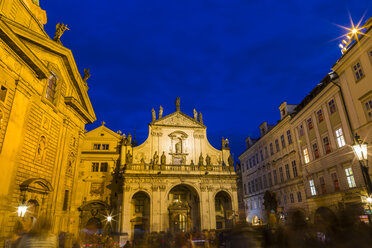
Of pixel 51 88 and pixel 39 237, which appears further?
pixel 51 88

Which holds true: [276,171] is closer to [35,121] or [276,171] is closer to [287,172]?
[287,172]

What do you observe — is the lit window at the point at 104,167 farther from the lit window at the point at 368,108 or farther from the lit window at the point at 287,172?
the lit window at the point at 368,108

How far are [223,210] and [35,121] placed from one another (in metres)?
26.4

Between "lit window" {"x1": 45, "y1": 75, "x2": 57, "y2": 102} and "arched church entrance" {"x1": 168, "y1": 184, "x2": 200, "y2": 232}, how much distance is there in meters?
19.5

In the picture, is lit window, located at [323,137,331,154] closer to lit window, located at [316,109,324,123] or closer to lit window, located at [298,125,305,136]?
lit window, located at [316,109,324,123]

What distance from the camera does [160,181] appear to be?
3131cm

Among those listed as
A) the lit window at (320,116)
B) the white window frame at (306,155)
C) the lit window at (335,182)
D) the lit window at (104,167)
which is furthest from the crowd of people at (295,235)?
the lit window at (104,167)

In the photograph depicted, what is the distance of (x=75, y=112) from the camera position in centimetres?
2353

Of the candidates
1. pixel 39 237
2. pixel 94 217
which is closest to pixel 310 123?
pixel 39 237

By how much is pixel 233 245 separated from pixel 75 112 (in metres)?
21.8

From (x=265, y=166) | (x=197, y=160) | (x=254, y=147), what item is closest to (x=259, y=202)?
(x=265, y=166)

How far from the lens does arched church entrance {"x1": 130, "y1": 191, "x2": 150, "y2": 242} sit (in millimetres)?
30078

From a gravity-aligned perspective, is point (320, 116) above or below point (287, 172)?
above

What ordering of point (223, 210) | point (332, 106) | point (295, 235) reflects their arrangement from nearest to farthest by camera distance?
1. point (295, 235)
2. point (332, 106)
3. point (223, 210)
